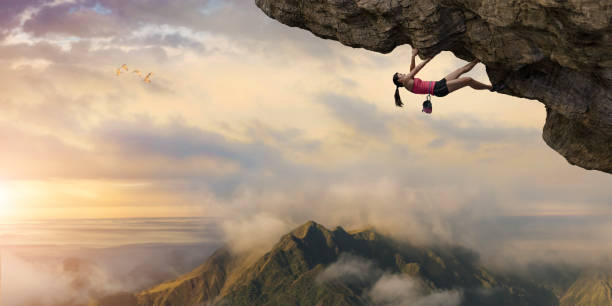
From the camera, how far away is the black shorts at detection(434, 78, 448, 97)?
1942 centimetres

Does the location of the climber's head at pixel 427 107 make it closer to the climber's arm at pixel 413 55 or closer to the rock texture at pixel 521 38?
the climber's arm at pixel 413 55

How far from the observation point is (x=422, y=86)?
19750 millimetres

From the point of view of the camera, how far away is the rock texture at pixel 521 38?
15.4 m

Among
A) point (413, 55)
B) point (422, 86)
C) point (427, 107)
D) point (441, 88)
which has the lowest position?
point (427, 107)

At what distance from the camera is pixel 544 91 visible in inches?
739

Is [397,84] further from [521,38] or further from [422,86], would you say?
[521,38]

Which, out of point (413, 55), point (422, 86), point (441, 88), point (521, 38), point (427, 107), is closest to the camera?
point (521, 38)

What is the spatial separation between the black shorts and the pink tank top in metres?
0.16

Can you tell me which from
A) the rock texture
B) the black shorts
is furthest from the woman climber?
the rock texture

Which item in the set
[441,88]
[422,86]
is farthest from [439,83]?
[422,86]

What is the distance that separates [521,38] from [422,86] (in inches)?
164

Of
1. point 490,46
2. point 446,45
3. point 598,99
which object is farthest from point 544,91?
point 446,45

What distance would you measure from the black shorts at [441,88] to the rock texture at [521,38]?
141 centimetres

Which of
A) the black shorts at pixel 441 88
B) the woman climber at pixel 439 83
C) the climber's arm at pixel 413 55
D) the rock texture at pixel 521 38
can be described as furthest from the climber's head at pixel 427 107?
the rock texture at pixel 521 38
